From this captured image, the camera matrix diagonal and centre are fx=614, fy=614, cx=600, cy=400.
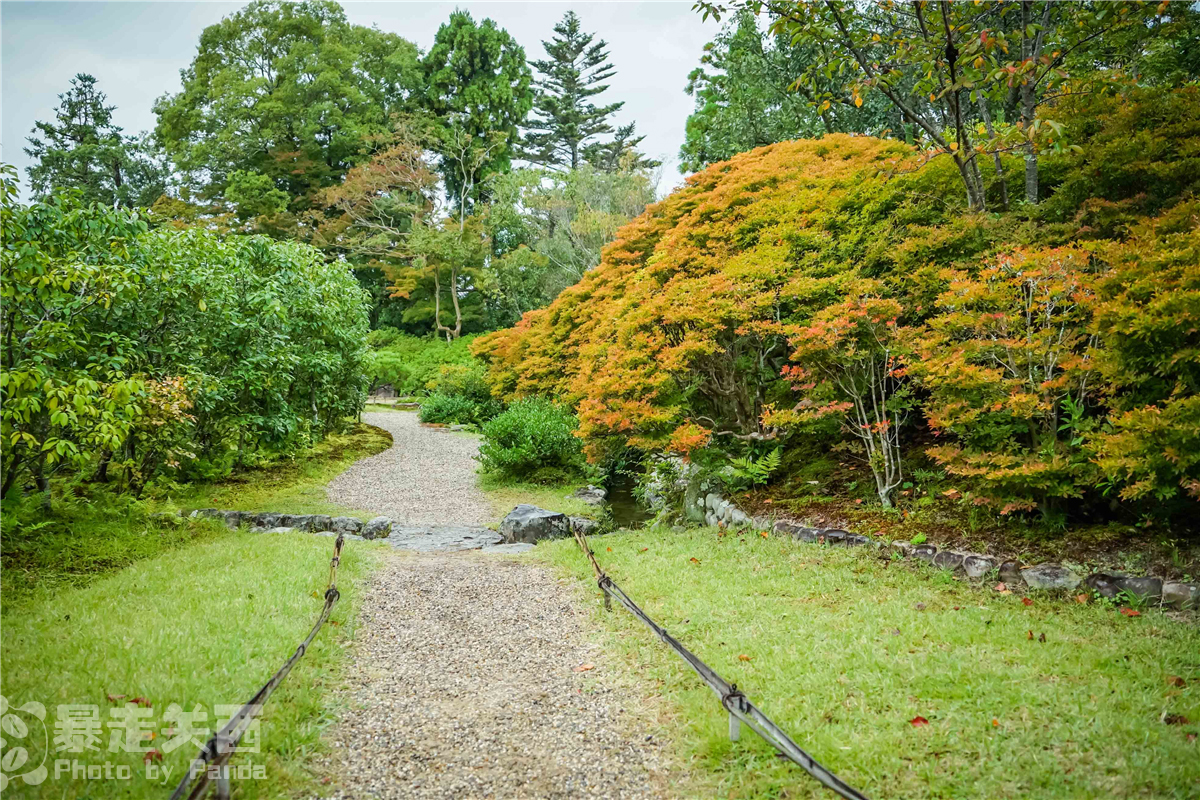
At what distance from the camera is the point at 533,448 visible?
1149 cm

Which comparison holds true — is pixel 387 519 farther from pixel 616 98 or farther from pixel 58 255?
pixel 616 98

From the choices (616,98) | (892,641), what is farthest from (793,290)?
(616,98)

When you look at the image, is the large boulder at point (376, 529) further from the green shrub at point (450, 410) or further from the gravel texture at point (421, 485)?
the green shrub at point (450, 410)

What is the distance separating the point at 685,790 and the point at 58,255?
20.4ft

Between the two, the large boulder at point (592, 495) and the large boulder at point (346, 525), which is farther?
the large boulder at point (592, 495)

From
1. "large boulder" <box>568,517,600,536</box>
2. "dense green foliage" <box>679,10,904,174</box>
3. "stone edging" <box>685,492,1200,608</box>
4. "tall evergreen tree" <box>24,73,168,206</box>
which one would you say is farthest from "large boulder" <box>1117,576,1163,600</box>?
"tall evergreen tree" <box>24,73,168,206</box>

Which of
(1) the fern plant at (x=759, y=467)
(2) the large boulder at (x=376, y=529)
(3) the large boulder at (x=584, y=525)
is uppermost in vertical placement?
(1) the fern plant at (x=759, y=467)

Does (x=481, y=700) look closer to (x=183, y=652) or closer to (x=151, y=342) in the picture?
(x=183, y=652)

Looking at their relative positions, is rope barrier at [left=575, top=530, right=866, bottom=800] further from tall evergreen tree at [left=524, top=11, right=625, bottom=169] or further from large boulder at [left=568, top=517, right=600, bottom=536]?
tall evergreen tree at [left=524, top=11, right=625, bottom=169]

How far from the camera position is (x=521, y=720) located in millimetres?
3227

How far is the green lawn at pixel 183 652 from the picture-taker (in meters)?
2.56

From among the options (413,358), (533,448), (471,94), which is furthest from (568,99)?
(533,448)

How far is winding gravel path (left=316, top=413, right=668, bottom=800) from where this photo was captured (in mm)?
2686

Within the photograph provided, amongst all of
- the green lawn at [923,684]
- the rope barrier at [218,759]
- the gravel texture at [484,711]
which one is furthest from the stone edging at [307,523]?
the rope barrier at [218,759]
